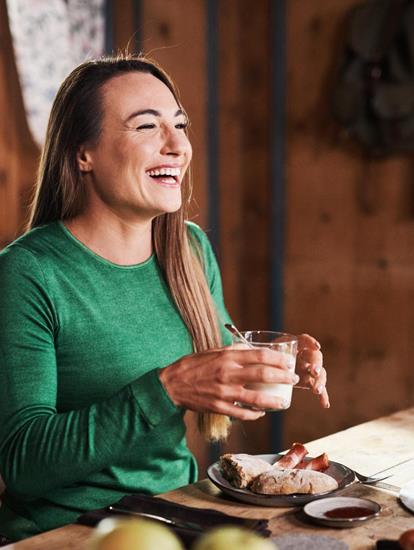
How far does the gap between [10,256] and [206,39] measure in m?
2.55

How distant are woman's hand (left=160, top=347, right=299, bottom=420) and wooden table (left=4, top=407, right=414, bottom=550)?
0.17 metres

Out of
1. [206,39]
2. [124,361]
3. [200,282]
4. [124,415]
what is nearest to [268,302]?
[206,39]

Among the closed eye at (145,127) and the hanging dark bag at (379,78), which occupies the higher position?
the hanging dark bag at (379,78)

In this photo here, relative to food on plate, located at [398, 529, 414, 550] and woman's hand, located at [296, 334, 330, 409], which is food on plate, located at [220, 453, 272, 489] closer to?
woman's hand, located at [296, 334, 330, 409]

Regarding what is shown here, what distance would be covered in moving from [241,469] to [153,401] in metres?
0.21

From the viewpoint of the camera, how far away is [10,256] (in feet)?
5.51

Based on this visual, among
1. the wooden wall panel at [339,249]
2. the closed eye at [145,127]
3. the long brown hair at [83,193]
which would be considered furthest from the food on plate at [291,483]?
the wooden wall panel at [339,249]

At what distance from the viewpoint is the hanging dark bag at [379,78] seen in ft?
11.1

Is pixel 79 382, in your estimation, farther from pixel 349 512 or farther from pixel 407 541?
pixel 407 541

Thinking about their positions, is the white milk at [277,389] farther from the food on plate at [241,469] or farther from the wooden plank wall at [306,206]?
the wooden plank wall at [306,206]

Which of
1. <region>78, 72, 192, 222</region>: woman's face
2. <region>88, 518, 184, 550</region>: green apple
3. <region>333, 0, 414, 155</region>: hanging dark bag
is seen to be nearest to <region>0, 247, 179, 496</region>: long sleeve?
<region>78, 72, 192, 222</region>: woman's face

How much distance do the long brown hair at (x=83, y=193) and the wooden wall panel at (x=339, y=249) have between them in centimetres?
184

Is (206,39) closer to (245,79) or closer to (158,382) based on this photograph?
(245,79)

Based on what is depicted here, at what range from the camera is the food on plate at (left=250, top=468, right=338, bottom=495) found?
4.47 ft
